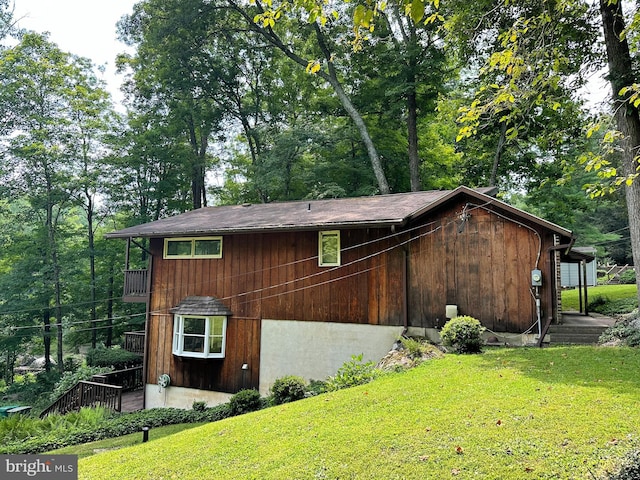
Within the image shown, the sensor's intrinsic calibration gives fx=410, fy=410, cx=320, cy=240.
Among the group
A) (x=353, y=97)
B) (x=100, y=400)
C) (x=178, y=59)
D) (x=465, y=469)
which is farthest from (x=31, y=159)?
(x=465, y=469)

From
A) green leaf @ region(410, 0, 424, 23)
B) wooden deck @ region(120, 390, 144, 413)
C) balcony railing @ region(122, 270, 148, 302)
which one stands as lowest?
wooden deck @ region(120, 390, 144, 413)

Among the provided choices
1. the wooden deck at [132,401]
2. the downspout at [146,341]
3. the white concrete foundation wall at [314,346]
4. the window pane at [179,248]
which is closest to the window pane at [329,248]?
the white concrete foundation wall at [314,346]

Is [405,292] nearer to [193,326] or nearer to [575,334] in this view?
[575,334]

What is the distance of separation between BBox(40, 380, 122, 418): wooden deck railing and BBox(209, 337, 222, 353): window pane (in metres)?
2.95

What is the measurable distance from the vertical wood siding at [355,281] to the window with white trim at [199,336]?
298 mm

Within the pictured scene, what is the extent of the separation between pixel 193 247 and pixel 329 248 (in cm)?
483

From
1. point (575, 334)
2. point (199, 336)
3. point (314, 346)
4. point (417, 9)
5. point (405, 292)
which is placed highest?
point (417, 9)

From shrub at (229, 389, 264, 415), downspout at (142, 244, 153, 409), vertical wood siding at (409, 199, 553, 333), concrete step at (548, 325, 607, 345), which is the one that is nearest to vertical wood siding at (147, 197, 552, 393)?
vertical wood siding at (409, 199, 553, 333)

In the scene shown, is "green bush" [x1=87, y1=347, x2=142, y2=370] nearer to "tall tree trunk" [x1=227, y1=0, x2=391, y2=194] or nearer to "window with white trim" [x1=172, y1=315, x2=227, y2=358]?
"window with white trim" [x1=172, y1=315, x2=227, y2=358]

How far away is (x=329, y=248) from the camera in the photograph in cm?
1205

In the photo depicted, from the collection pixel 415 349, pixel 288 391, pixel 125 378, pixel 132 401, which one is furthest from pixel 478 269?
pixel 125 378

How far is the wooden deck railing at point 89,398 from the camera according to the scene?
41.4ft

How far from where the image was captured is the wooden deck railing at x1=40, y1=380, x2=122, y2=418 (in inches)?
497

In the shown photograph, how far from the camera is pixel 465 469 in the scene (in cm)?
398
